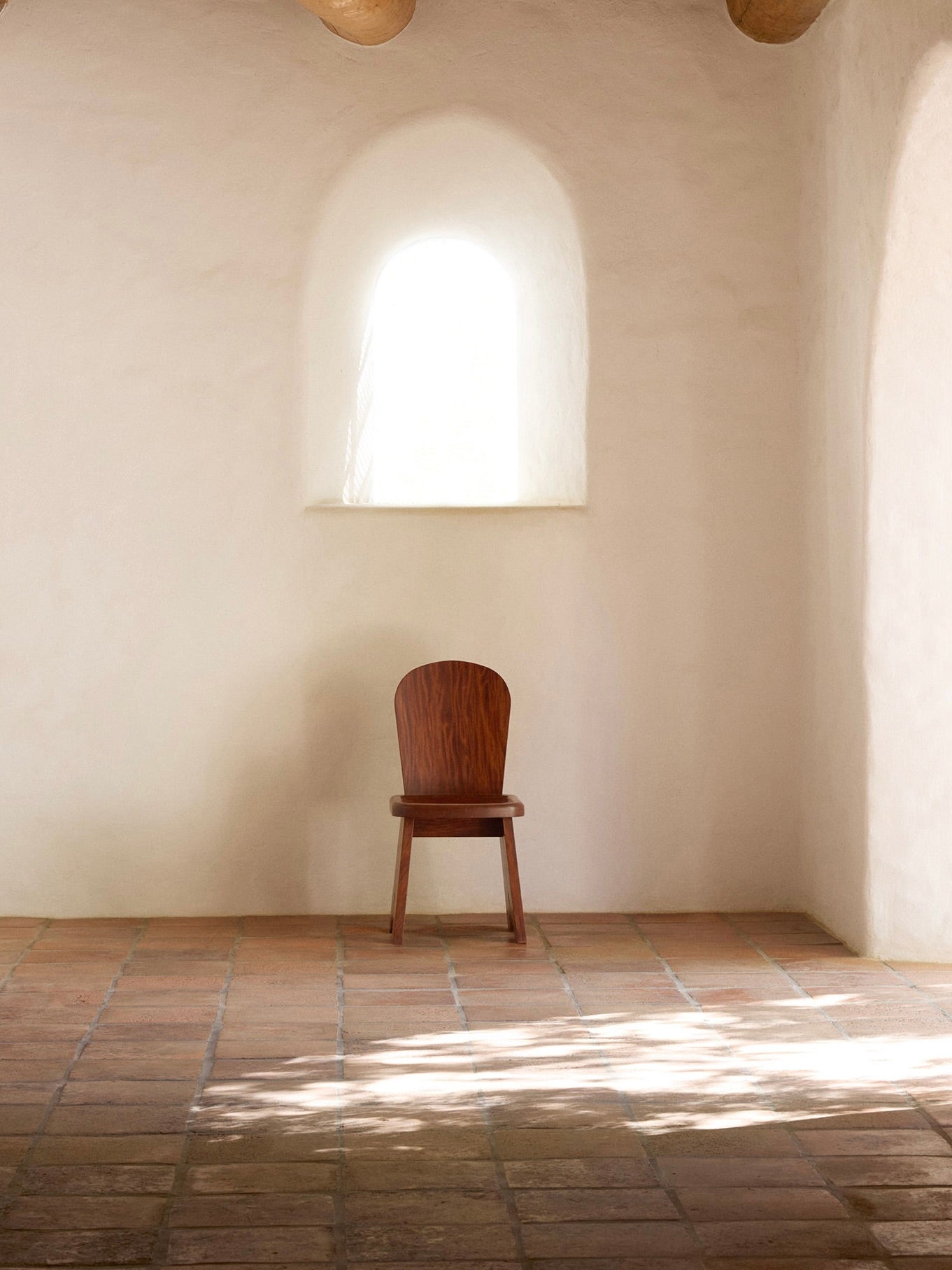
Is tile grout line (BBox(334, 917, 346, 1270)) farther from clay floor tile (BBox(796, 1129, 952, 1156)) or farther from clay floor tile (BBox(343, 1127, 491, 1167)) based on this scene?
clay floor tile (BBox(796, 1129, 952, 1156))

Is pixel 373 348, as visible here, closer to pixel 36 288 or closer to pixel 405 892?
pixel 36 288

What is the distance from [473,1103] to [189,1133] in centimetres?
61

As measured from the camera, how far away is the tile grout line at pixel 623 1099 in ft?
8.16

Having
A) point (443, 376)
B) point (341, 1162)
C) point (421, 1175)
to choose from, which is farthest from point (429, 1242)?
point (443, 376)

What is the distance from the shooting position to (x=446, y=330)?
6.05m

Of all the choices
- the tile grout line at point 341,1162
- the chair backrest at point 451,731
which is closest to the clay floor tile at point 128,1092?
the tile grout line at point 341,1162

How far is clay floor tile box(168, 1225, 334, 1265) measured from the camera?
2309mm

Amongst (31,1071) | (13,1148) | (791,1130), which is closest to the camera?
(13,1148)

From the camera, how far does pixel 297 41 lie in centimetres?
497

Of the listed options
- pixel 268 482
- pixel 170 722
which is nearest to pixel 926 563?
pixel 268 482

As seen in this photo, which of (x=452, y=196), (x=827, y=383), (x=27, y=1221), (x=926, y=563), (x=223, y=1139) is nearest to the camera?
(x=27, y=1221)

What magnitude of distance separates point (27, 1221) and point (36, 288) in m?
3.45

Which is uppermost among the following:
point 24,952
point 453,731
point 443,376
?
point 443,376

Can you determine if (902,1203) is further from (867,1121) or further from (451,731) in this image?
(451,731)
